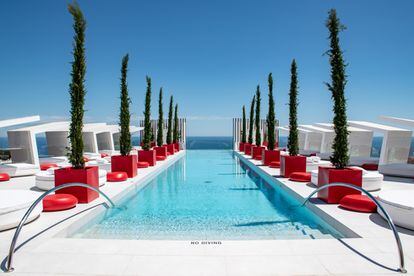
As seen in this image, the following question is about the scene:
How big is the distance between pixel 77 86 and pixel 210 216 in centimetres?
461

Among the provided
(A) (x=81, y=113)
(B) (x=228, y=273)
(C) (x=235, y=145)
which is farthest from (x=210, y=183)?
(C) (x=235, y=145)

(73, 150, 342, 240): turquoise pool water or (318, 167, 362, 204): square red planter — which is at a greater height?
(318, 167, 362, 204): square red planter

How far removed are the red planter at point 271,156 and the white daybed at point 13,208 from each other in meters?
11.3

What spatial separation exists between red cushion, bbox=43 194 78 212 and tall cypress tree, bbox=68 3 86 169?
118 cm

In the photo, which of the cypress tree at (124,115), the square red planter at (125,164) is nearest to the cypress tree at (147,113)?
the cypress tree at (124,115)

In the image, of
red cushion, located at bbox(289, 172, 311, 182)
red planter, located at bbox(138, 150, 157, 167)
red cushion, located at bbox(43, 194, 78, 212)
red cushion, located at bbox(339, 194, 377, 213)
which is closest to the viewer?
red cushion, located at bbox(339, 194, 377, 213)

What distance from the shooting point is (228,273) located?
3.43 m

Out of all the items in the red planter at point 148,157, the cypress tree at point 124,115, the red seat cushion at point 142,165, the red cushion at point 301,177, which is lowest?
the red seat cushion at point 142,165

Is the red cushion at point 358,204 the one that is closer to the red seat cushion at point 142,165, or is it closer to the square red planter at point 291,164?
the square red planter at point 291,164

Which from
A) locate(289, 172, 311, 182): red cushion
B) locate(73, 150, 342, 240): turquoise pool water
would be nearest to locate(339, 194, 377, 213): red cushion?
locate(73, 150, 342, 240): turquoise pool water

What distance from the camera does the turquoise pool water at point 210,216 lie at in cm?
553

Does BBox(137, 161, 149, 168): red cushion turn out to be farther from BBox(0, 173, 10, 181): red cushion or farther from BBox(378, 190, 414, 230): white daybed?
BBox(378, 190, 414, 230): white daybed

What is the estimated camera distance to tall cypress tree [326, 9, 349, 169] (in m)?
7.21

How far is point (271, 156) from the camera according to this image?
1497 centimetres
